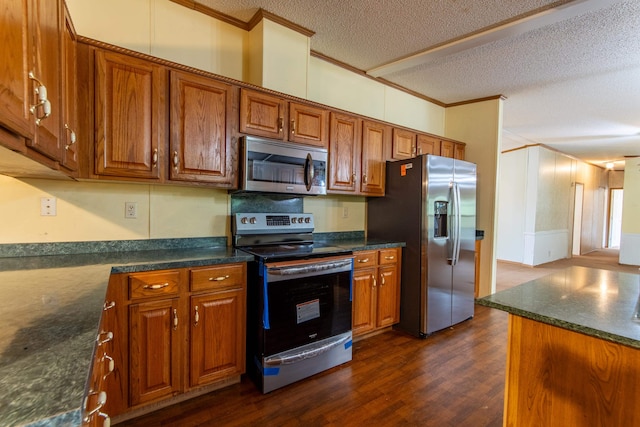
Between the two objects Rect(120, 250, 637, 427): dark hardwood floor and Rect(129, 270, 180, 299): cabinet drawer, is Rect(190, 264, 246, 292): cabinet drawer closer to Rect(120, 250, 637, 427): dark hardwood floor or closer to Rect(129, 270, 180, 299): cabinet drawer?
Rect(129, 270, 180, 299): cabinet drawer

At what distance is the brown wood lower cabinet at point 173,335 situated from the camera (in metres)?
1.65

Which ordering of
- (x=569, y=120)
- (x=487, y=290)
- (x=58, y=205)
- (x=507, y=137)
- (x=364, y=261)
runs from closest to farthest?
(x=58, y=205) < (x=364, y=261) < (x=487, y=290) < (x=569, y=120) < (x=507, y=137)

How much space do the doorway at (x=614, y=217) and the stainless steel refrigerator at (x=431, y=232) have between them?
10.2 meters

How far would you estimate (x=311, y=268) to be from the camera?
2.19 meters

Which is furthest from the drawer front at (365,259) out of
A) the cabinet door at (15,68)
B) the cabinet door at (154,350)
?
the cabinet door at (15,68)

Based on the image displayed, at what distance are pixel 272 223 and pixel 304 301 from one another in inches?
28.8

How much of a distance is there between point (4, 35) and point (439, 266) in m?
3.13

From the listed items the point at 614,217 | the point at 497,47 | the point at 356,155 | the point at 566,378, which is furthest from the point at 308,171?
the point at 614,217

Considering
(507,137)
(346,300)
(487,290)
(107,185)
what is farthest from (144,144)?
(507,137)

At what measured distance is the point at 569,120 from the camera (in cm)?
485

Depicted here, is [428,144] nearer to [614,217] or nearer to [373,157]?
[373,157]

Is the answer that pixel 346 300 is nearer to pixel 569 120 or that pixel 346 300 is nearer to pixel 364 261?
pixel 364 261

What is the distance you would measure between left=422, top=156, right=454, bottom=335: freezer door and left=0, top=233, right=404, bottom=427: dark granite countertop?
1778 mm

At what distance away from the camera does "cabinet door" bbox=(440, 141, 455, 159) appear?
12.4 ft
